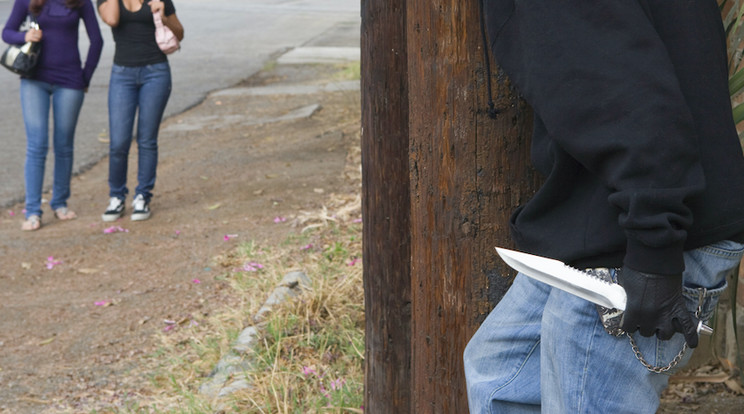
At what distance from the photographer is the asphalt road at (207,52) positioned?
359 inches

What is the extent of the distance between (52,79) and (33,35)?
1.08ft

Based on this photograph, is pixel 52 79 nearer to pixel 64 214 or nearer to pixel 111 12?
pixel 111 12

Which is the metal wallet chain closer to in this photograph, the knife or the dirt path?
the knife

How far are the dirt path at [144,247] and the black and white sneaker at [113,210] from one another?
57 mm

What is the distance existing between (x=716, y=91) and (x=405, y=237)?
1300 mm

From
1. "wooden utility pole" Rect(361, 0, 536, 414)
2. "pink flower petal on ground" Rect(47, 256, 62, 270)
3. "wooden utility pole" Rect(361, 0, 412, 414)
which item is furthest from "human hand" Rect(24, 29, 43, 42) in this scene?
"wooden utility pole" Rect(361, 0, 536, 414)

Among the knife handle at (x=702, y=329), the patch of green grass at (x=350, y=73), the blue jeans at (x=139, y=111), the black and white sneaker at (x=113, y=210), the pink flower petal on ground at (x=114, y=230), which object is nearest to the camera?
the knife handle at (x=702, y=329)

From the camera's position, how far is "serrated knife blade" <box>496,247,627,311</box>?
160 cm

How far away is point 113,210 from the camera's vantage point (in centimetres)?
677

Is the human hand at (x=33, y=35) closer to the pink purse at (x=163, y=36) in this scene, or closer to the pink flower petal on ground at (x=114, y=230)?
the pink purse at (x=163, y=36)

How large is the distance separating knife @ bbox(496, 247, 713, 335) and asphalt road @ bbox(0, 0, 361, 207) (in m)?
6.31

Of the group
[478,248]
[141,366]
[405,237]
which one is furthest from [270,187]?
[478,248]

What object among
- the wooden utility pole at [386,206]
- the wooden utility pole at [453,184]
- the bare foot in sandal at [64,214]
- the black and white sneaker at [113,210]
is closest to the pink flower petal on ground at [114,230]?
the black and white sneaker at [113,210]

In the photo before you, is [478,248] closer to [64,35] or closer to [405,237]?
[405,237]
